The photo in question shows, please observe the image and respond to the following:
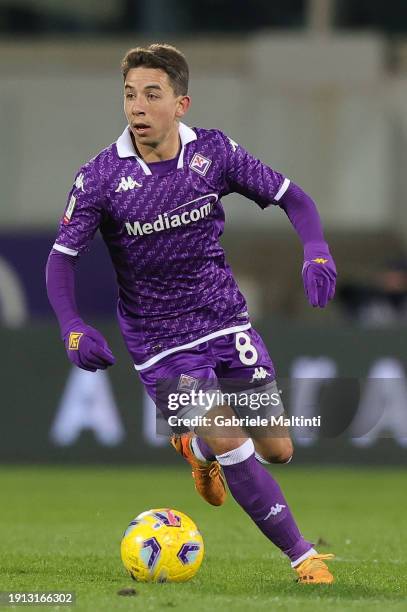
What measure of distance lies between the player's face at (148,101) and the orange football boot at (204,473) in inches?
57.9

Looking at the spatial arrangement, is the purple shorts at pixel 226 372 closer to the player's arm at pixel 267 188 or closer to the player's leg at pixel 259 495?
the player's leg at pixel 259 495

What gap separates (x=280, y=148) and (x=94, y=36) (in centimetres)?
353

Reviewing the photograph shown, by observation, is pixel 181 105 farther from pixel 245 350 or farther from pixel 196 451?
pixel 196 451

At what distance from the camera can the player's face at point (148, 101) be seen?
6.47m

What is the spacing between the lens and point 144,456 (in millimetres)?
14305

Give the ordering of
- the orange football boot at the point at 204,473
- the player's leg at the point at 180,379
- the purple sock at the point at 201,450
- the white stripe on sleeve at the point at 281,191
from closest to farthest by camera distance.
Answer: the player's leg at the point at 180,379 → the white stripe on sleeve at the point at 281,191 → the purple sock at the point at 201,450 → the orange football boot at the point at 204,473

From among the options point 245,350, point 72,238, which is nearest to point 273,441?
point 245,350

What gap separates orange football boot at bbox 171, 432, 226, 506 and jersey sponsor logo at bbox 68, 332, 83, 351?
93 centimetres

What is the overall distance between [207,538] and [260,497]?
2.67 meters

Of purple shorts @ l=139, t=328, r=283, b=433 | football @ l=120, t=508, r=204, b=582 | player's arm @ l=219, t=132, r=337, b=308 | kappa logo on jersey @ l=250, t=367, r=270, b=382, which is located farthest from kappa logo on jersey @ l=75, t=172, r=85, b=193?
football @ l=120, t=508, r=204, b=582

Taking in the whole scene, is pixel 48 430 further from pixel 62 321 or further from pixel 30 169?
pixel 62 321

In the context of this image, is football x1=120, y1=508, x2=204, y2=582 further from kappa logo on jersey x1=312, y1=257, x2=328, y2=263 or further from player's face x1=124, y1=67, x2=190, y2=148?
player's face x1=124, y1=67, x2=190, y2=148

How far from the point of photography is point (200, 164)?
265 inches

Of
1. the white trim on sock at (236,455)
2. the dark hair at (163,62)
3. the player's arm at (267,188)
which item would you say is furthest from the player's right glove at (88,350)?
the dark hair at (163,62)
